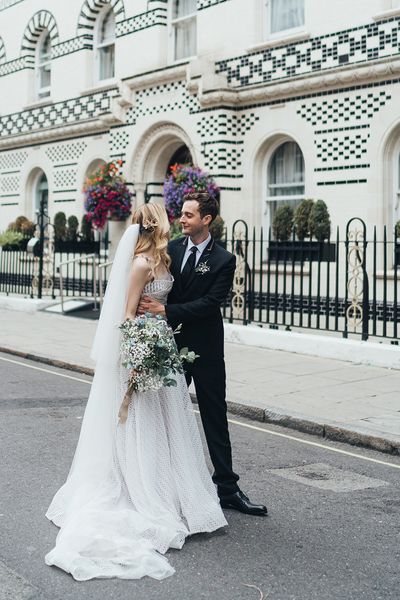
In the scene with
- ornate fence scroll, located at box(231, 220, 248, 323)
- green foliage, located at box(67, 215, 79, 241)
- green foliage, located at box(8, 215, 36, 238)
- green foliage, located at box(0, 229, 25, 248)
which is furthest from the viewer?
green foliage, located at box(8, 215, 36, 238)

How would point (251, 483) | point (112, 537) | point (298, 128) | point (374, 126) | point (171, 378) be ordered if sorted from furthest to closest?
point (298, 128) → point (374, 126) → point (251, 483) → point (171, 378) → point (112, 537)

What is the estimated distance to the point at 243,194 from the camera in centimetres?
1689

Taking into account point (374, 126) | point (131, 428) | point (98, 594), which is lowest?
point (98, 594)

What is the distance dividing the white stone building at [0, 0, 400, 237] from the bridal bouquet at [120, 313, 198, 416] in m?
9.88

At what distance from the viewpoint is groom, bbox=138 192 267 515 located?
5.58 meters

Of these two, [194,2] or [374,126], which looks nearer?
[374,126]

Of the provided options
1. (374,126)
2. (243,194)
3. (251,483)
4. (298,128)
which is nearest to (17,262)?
(243,194)

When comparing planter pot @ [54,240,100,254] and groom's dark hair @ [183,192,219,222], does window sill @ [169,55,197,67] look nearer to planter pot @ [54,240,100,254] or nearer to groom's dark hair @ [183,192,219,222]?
planter pot @ [54,240,100,254]

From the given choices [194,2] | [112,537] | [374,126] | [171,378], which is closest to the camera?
[112,537]

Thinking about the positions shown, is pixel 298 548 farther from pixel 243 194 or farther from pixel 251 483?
pixel 243 194

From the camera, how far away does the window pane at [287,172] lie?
16.3m

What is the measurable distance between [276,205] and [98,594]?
13.2 meters

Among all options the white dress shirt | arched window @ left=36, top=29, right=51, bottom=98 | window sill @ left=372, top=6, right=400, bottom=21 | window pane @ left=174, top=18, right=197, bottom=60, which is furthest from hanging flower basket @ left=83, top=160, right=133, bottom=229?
the white dress shirt

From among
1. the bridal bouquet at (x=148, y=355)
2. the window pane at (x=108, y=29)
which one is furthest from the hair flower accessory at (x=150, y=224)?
the window pane at (x=108, y=29)
